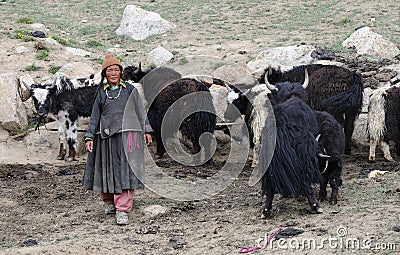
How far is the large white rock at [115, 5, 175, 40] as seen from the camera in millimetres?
15383

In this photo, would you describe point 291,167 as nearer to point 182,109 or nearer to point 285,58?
point 182,109

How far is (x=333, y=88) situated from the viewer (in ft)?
26.9

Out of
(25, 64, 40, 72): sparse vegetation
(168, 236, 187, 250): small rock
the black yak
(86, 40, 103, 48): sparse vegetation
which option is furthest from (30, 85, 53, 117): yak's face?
(86, 40, 103, 48): sparse vegetation

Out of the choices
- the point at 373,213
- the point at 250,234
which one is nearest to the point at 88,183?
the point at 250,234

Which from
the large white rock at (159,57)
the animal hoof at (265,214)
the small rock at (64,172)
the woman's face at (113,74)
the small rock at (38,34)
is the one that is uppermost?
the small rock at (38,34)

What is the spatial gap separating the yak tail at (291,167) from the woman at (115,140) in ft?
4.08

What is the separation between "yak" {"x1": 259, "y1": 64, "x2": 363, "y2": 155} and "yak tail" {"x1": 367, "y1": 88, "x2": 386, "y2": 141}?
0.37 metres

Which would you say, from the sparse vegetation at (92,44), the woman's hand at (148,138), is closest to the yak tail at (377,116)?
the woman's hand at (148,138)

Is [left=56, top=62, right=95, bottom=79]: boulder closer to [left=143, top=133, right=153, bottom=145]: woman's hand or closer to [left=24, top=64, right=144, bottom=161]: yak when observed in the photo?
[left=24, top=64, right=144, bottom=161]: yak

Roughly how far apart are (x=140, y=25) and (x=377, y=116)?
9085 millimetres

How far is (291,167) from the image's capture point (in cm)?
495

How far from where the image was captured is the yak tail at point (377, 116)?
7734mm

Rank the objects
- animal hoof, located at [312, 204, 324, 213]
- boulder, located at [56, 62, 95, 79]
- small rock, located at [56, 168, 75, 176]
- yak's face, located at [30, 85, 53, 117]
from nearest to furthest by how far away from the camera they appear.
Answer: animal hoof, located at [312, 204, 324, 213] < small rock, located at [56, 168, 75, 176] < yak's face, located at [30, 85, 53, 117] < boulder, located at [56, 62, 95, 79]

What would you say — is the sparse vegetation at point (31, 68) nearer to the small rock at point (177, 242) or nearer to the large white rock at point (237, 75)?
the large white rock at point (237, 75)
